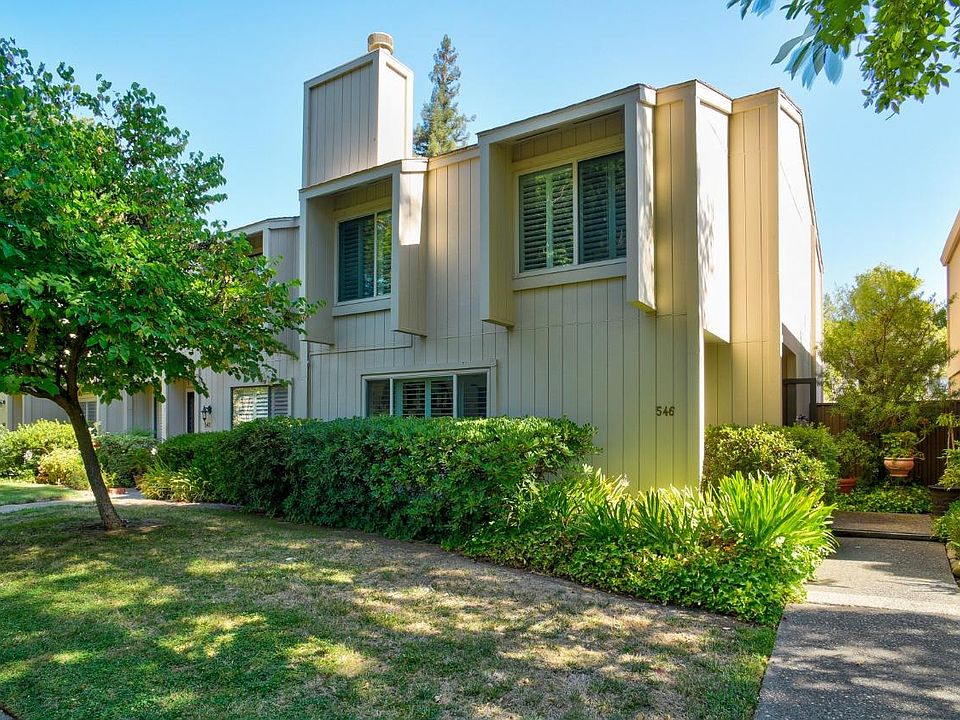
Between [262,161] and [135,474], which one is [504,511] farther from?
[262,161]

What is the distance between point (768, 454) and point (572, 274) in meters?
3.26

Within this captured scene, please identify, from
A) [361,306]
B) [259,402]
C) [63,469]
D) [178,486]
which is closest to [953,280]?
[361,306]

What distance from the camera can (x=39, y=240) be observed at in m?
5.66

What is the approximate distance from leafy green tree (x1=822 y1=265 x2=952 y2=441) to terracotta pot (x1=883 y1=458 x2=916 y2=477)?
489 mm

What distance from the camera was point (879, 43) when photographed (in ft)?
15.6

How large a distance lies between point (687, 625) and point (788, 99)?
26.3 ft

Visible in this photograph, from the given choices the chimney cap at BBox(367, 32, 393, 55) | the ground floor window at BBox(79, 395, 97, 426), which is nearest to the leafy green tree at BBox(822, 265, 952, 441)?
the chimney cap at BBox(367, 32, 393, 55)

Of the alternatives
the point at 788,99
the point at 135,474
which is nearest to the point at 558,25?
the point at 788,99

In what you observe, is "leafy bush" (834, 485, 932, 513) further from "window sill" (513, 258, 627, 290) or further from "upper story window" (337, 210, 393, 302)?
"upper story window" (337, 210, 393, 302)

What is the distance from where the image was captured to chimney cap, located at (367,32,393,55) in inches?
459

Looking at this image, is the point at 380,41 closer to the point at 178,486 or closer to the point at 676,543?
the point at 178,486

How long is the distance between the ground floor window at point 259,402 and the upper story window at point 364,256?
279 centimetres

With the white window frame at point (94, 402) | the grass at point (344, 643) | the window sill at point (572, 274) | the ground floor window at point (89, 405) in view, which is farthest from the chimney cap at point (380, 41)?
the ground floor window at point (89, 405)

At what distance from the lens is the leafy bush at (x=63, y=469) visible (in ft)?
44.2
